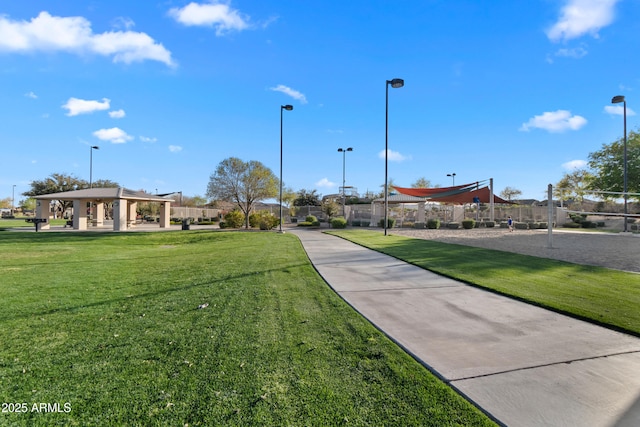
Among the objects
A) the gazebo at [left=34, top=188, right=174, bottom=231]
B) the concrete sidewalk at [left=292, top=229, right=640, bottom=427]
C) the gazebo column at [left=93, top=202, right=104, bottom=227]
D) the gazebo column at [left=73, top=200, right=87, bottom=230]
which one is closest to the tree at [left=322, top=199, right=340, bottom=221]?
the gazebo at [left=34, top=188, right=174, bottom=231]

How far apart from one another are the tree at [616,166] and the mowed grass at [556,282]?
19.9 meters

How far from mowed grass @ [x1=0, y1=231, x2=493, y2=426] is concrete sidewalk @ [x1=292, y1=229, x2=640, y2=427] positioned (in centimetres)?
32

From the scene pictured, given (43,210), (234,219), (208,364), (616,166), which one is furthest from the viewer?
(43,210)

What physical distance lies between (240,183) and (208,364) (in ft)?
89.7

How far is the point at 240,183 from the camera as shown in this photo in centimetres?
2931

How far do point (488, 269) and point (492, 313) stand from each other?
3823 mm

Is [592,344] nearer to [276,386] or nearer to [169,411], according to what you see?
[276,386]

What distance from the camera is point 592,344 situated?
357cm

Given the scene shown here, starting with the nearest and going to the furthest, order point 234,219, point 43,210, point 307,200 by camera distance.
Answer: point 234,219, point 43,210, point 307,200

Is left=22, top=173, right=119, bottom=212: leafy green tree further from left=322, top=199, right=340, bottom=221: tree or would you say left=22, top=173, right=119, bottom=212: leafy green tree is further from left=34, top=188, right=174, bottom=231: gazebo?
left=322, top=199, right=340, bottom=221: tree

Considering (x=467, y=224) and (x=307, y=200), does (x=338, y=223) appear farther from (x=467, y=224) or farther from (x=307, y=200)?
(x=307, y=200)

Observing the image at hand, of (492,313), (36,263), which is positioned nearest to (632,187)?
(492,313)

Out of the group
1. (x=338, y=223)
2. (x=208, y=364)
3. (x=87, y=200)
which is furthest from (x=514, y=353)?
(x=87, y=200)

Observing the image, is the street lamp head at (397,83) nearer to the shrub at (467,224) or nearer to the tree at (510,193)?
the shrub at (467,224)
